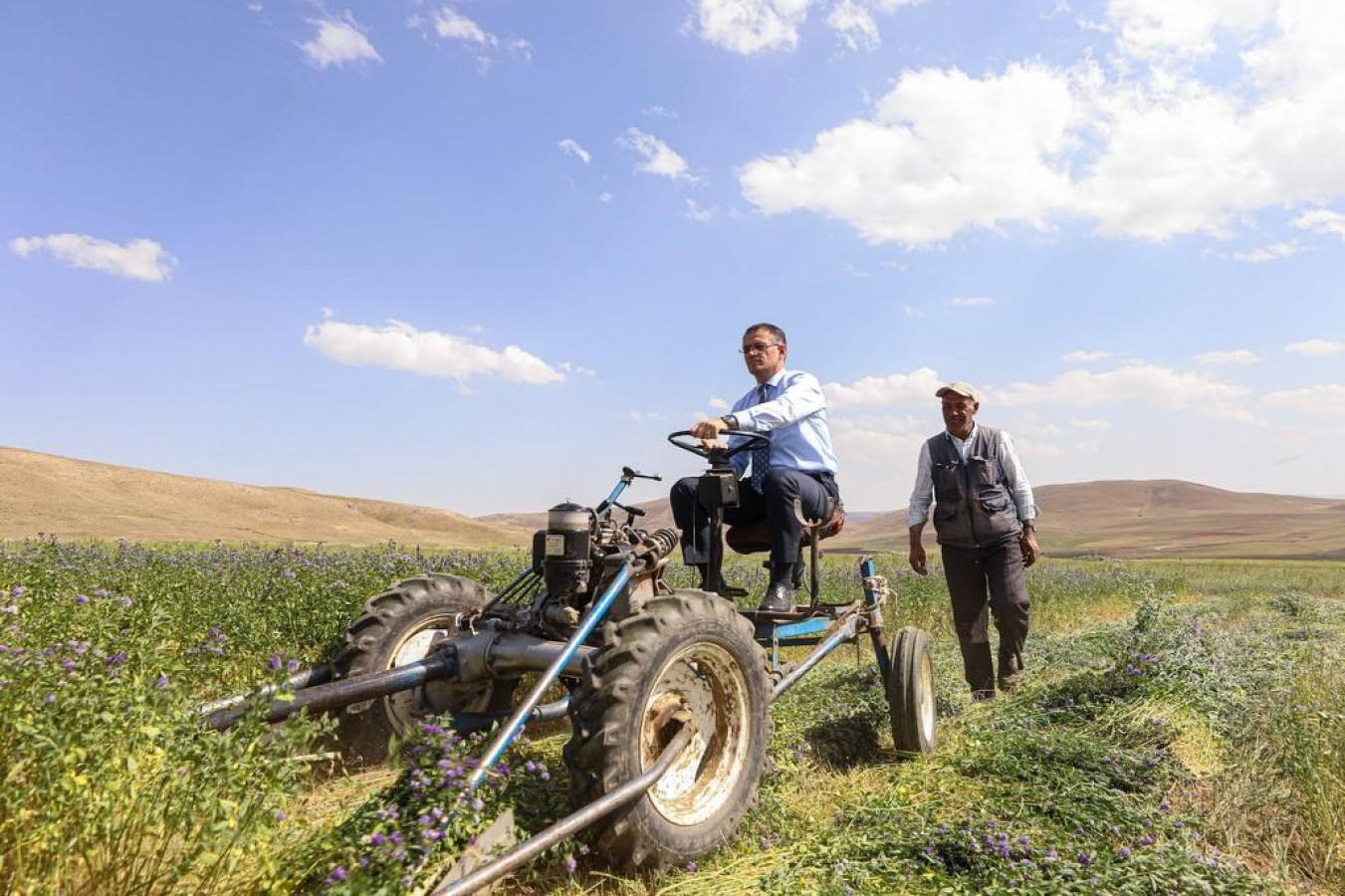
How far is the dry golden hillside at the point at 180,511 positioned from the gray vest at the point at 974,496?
118 ft

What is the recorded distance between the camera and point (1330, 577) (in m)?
25.6

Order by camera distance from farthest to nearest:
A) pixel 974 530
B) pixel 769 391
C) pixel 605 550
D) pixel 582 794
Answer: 1. pixel 974 530
2. pixel 769 391
3. pixel 605 550
4. pixel 582 794

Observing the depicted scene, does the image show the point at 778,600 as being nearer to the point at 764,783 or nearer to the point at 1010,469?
the point at 764,783

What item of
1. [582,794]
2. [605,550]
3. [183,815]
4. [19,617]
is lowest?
[582,794]

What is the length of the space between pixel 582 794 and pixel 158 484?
65.4 meters

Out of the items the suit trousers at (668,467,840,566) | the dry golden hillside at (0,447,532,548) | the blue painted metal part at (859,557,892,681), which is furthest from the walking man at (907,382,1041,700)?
the dry golden hillside at (0,447,532,548)

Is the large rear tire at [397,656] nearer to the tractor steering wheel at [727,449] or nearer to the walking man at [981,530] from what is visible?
the tractor steering wheel at [727,449]

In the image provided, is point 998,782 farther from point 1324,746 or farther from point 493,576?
point 493,576

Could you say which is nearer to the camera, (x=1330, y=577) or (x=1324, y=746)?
(x=1324, y=746)

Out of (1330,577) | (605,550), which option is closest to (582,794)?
(605,550)

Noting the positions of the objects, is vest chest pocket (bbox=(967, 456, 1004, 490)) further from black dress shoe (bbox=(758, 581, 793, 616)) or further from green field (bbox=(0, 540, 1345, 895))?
black dress shoe (bbox=(758, 581, 793, 616))

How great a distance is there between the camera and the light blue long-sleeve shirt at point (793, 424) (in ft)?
15.6

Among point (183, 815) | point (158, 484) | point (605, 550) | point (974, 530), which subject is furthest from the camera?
point (158, 484)

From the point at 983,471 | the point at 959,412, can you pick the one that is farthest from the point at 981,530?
the point at 959,412
